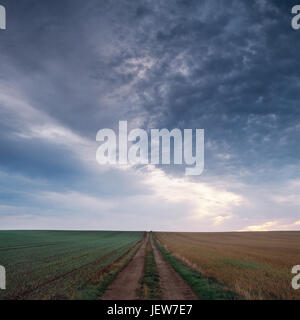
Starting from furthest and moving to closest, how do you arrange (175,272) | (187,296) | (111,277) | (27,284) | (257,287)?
1. (175,272)
2. (111,277)
3. (27,284)
4. (257,287)
5. (187,296)

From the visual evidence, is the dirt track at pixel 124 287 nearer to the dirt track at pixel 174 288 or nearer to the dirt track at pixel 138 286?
the dirt track at pixel 138 286

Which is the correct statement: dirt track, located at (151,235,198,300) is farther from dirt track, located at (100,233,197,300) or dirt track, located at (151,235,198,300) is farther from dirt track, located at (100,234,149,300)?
dirt track, located at (100,234,149,300)

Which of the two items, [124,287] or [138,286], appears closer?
[124,287]

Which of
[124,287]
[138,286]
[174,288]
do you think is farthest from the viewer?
[138,286]

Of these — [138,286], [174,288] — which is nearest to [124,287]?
[138,286]

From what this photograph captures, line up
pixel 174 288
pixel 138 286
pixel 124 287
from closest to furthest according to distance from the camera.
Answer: pixel 174 288, pixel 124 287, pixel 138 286

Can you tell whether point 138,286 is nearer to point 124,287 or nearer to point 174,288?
point 124,287

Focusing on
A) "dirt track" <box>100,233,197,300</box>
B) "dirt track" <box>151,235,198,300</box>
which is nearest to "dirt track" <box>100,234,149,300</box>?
"dirt track" <box>100,233,197,300</box>

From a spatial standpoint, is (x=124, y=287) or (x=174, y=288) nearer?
(x=174, y=288)

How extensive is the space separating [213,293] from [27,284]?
1358cm

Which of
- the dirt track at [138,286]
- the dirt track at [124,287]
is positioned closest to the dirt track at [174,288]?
the dirt track at [138,286]
